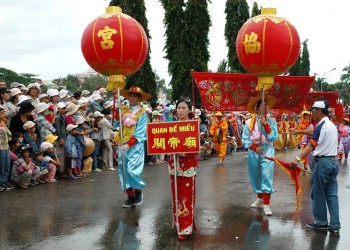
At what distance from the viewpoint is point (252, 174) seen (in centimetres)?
741

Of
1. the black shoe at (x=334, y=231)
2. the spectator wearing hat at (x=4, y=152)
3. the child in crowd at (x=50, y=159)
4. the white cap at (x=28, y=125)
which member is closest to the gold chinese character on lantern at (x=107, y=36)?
the spectator wearing hat at (x=4, y=152)

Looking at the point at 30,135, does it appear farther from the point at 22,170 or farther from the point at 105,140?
the point at 105,140

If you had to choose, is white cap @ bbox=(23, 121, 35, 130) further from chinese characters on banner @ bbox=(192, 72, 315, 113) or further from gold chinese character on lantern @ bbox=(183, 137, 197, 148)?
gold chinese character on lantern @ bbox=(183, 137, 197, 148)

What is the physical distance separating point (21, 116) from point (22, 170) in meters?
1.18

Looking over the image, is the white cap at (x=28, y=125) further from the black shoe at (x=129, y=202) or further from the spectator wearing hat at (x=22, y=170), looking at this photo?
the black shoe at (x=129, y=202)

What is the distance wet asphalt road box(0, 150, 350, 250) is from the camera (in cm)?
552

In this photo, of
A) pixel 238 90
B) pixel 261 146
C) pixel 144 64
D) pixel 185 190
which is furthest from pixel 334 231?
pixel 144 64

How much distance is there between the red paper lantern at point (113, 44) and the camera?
257 inches

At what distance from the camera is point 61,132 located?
10680 mm

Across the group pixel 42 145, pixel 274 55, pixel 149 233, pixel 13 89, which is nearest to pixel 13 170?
pixel 42 145

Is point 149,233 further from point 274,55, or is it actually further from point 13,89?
point 13,89

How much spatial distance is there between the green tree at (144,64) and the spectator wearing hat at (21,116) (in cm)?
1505

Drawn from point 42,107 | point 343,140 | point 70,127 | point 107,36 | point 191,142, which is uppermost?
point 107,36

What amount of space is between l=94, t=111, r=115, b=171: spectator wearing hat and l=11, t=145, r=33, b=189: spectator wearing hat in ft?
9.67
